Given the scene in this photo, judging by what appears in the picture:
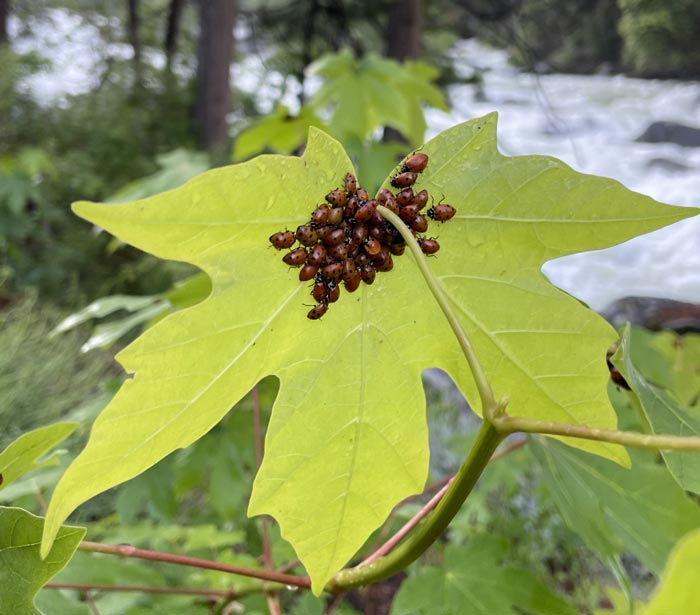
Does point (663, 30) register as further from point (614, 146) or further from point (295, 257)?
point (614, 146)

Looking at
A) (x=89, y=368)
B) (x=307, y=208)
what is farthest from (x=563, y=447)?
(x=89, y=368)

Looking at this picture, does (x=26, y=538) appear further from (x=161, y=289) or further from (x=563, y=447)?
(x=161, y=289)

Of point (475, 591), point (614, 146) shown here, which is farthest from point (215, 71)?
point (614, 146)

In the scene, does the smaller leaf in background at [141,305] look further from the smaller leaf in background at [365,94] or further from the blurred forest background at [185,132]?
the smaller leaf in background at [365,94]

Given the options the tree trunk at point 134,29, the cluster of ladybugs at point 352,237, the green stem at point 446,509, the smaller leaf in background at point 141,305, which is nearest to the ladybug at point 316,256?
the cluster of ladybugs at point 352,237

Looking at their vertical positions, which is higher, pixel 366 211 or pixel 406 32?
pixel 366 211

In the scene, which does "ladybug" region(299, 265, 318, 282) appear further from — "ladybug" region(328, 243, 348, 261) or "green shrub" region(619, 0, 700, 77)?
"green shrub" region(619, 0, 700, 77)
